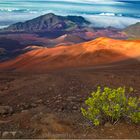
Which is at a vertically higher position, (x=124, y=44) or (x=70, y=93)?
(x=70, y=93)

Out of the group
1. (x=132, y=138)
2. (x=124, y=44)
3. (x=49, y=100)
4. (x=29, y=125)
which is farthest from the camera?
(x=124, y=44)

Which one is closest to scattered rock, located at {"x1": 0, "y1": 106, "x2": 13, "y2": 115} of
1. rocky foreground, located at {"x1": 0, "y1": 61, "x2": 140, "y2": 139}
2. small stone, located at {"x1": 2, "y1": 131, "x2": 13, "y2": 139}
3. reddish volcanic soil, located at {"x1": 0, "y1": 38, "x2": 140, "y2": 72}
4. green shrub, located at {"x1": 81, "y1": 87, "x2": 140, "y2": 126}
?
rocky foreground, located at {"x1": 0, "y1": 61, "x2": 140, "y2": 139}

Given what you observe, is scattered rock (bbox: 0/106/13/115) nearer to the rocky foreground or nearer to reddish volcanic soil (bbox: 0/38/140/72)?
the rocky foreground

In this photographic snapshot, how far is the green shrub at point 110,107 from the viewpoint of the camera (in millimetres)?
13391

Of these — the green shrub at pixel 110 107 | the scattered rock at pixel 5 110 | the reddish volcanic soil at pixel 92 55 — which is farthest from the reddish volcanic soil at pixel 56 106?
the reddish volcanic soil at pixel 92 55

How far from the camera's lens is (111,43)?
51.8 meters

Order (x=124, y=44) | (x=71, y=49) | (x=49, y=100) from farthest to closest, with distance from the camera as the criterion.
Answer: (x=71, y=49) → (x=124, y=44) → (x=49, y=100)

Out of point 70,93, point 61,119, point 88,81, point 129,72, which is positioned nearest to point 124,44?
point 129,72

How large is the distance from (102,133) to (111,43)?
39.4m

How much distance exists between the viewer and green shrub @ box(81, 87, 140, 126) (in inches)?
527

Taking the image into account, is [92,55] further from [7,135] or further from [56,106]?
[7,135]

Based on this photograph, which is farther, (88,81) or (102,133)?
(88,81)

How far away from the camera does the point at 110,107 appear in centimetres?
1343

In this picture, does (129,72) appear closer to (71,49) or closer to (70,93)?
(70,93)
